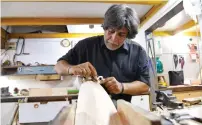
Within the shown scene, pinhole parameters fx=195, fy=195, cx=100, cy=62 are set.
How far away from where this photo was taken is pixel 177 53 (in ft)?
15.2

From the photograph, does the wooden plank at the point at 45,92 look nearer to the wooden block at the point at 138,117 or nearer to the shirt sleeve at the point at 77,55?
the shirt sleeve at the point at 77,55

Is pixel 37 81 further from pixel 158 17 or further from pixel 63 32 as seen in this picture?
pixel 158 17

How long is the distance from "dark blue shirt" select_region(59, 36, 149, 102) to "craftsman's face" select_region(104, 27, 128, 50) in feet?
0.19

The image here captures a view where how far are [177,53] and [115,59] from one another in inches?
152

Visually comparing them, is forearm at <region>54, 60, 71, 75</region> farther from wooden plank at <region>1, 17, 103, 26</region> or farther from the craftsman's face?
wooden plank at <region>1, 17, 103, 26</region>

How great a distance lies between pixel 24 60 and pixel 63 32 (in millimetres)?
1107

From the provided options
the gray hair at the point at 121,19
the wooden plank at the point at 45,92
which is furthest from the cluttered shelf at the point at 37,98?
the gray hair at the point at 121,19

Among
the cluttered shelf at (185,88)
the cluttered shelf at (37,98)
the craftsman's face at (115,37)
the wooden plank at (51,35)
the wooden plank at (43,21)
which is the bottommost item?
the cluttered shelf at (37,98)

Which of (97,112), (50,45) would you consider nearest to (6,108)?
(50,45)

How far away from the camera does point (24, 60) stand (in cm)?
448

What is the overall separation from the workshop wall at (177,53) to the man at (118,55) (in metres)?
3.47

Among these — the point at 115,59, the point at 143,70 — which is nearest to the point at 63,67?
the point at 115,59

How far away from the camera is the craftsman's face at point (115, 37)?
1062mm

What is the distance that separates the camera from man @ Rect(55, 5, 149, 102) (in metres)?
1.05
